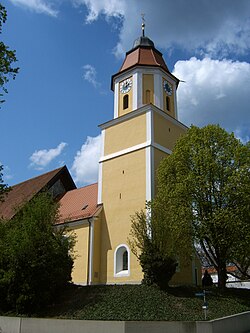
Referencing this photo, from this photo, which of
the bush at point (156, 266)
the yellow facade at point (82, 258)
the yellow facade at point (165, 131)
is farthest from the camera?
the yellow facade at point (165, 131)

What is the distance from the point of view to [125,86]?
1065 inches

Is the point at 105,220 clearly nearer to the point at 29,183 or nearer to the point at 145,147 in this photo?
the point at 145,147

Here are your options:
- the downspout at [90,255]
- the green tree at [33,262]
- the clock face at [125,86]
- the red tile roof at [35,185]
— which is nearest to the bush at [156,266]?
the green tree at [33,262]

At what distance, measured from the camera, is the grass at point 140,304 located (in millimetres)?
14883

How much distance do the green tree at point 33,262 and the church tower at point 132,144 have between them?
18.0ft

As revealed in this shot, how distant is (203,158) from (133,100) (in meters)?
8.11

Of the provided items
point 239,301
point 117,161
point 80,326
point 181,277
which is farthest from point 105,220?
point 80,326

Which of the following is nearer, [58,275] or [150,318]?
[150,318]

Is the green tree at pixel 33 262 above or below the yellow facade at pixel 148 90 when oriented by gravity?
below

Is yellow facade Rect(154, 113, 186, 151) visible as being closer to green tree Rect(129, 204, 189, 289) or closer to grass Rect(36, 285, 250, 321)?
green tree Rect(129, 204, 189, 289)

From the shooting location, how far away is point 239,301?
1786 cm

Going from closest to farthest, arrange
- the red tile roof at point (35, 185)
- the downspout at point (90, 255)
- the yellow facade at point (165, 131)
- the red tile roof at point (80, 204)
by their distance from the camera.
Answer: the downspout at point (90, 255) < the yellow facade at point (165, 131) < the red tile roof at point (80, 204) < the red tile roof at point (35, 185)

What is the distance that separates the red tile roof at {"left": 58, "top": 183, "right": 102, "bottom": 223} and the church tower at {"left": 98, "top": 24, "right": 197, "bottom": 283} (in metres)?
1.28

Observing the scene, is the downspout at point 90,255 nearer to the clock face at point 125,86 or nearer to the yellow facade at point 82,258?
the yellow facade at point 82,258
